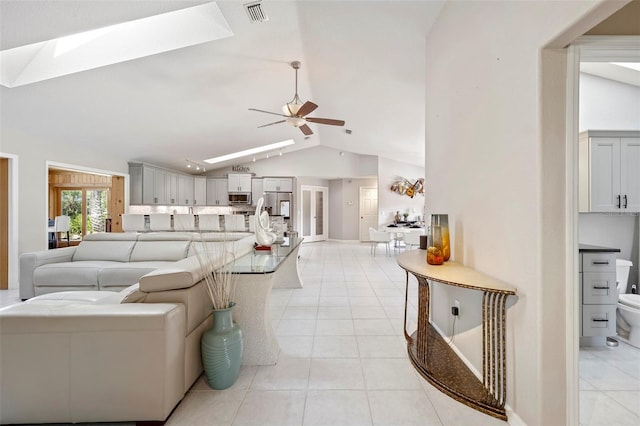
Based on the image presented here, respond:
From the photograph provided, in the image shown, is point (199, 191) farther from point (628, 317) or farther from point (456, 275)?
point (628, 317)

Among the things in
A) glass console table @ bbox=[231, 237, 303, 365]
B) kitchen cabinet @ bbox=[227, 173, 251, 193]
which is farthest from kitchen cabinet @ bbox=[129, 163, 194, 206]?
glass console table @ bbox=[231, 237, 303, 365]

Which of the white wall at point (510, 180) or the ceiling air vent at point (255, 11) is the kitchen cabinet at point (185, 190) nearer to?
the ceiling air vent at point (255, 11)

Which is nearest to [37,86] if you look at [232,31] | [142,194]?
[232,31]

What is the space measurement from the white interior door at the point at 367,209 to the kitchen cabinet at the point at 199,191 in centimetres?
541

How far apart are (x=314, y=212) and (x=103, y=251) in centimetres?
687

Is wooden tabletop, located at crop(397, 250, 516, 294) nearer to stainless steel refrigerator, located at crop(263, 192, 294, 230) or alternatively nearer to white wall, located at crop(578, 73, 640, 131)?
white wall, located at crop(578, 73, 640, 131)

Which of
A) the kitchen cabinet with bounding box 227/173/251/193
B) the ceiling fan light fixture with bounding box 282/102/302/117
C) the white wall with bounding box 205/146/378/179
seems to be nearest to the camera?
the ceiling fan light fixture with bounding box 282/102/302/117

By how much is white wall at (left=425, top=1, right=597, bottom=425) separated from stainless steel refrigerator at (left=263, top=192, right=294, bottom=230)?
700cm

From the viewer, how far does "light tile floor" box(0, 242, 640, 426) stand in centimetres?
157

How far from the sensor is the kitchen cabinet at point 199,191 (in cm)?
863

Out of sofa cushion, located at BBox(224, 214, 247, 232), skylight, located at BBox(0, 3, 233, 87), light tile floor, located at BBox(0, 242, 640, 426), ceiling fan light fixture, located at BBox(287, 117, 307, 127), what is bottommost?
light tile floor, located at BBox(0, 242, 640, 426)

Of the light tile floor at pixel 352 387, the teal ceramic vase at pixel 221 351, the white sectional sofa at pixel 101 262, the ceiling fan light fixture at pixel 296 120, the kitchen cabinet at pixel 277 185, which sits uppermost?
the ceiling fan light fixture at pixel 296 120

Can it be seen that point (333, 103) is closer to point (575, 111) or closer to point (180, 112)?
point (180, 112)

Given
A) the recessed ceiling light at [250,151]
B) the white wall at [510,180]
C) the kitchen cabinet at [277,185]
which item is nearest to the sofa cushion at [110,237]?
the white wall at [510,180]
